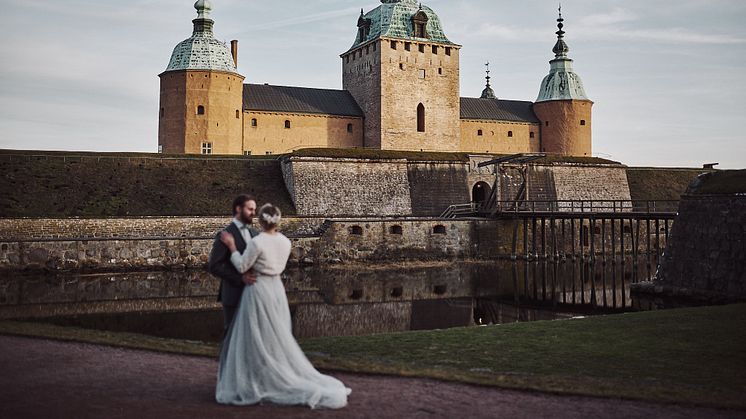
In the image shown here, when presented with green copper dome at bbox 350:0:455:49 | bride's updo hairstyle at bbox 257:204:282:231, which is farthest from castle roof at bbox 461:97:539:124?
bride's updo hairstyle at bbox 257:204:282:231

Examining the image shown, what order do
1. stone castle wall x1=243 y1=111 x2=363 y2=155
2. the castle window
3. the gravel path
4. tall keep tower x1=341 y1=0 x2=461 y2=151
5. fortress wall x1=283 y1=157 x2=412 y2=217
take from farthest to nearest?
the castle window
tall keep tower x1=341 y1=0 x2=461 y2=151
stone castle wall x1=243 y1=111 x2=363 y2=155
fortress wall x1=283 y1=157 x2=412 y2=217
the gravel path

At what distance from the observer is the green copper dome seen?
41.2 meters

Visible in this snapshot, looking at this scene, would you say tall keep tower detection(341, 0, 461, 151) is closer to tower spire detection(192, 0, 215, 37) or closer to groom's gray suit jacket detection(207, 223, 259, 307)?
tower spire detection(192, 0, 215, 37)

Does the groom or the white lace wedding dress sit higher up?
the groom

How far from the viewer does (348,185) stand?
3203 cm

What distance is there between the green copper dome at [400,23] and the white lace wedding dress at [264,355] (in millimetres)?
36289

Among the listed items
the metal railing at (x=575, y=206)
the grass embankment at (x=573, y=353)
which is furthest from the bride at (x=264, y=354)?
the metal railing at (x=575, y=206)

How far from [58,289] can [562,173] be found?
26.2m

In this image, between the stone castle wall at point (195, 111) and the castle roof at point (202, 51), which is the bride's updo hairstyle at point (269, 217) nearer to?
the stone castle wall at point (195, 111)

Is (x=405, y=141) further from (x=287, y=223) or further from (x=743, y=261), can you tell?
(x=743, y=261)

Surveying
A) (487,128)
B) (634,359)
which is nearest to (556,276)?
(634,359)

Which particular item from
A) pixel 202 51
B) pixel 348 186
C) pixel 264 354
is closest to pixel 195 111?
Result: pixel 202 51

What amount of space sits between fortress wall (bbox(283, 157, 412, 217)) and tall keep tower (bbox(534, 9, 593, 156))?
1619 centimetres

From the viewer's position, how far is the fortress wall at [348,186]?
101ft
